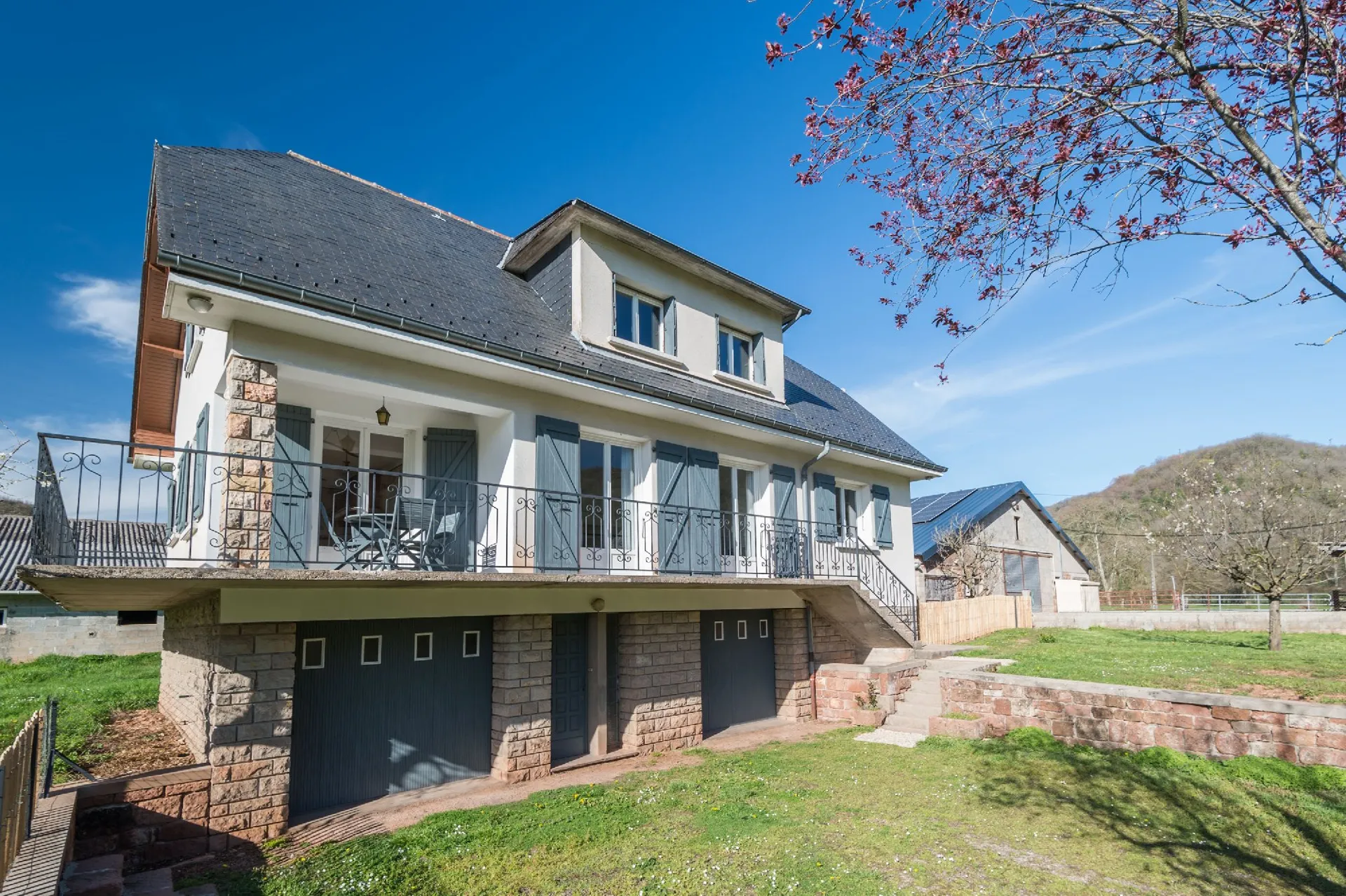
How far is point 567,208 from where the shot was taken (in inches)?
439

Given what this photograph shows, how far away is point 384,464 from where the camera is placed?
10352 mm

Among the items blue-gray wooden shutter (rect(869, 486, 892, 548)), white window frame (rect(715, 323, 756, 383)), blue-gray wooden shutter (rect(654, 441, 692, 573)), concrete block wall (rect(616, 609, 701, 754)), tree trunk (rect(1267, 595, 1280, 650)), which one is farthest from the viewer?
blue-gray wooden shutter (rect(869, 486, 892, 548))

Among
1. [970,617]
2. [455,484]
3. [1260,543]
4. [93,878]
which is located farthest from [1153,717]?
[93,878]

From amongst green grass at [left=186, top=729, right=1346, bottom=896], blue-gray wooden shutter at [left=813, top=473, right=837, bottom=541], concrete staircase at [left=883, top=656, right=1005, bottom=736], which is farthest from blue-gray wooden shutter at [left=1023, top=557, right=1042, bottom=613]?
green grass at [left=186, top=729, right=1346, bottom=896]

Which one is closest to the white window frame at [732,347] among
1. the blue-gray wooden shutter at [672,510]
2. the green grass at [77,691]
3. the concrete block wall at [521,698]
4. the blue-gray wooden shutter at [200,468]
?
the blue-gray wooden shutter at [672,510]

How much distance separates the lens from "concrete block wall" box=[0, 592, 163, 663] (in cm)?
2158

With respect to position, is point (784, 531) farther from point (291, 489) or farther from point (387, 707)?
point (291, 489)

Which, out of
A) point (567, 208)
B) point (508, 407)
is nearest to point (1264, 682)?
point (508, 407)

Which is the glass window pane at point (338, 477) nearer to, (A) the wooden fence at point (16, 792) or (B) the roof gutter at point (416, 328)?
(B) the roof gutter at point (416, 328)

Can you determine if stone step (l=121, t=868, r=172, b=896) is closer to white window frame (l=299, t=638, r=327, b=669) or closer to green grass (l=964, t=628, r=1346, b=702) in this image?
white window frame (l=299, t=638, r=327, b=669)

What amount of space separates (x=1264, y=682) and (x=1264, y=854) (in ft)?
18.0

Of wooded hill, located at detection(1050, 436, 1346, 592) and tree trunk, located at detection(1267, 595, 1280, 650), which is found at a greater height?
wooded hill, located at detection(1050, 436, 1346, 592)

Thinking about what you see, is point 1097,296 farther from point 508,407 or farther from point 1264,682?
point 1264,682

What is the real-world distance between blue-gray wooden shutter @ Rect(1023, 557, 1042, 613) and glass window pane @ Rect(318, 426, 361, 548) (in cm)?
2647
